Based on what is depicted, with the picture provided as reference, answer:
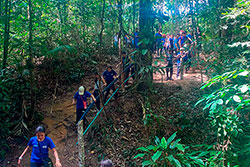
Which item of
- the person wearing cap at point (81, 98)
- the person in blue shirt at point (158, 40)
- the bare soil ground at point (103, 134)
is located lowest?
the bare soil ground at point (103, 134)

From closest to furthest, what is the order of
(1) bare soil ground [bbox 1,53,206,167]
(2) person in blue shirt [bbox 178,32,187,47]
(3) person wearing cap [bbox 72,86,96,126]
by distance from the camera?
(1) bare soil ground [bbox 1,53,206,167] < (3) person wearing cap [bbox 72,86,96,126] < (2) person in blue shirt [bbox 178,32,187,47]

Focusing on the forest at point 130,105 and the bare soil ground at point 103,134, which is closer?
the forest at point 130,105

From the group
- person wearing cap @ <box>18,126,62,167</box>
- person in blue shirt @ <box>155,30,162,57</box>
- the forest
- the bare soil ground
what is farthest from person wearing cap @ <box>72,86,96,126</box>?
person in blue shirt @ <box>155,30,162,57</box>

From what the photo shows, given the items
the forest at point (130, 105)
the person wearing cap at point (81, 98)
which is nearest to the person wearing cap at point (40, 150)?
the forest at point (130, 105)

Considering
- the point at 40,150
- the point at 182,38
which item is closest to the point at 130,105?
the point at 40,150

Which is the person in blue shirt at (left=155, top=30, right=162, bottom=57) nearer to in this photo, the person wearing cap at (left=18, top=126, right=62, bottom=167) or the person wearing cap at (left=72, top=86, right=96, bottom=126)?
the person wearing cap at (left=72, top=86, right=96, bottom=126)

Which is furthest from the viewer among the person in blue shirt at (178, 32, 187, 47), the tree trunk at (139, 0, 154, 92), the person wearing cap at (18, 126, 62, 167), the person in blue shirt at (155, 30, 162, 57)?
the person in blue shirt at (178, 32, 187, 47)

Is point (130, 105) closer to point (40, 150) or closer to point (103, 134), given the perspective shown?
point (103, 134)

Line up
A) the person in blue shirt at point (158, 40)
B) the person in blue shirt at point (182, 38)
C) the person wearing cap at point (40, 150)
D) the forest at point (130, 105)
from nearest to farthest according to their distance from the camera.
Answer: the person wearing cap at point (40, 150), the forest at point (130, 105), the person in blue shirt at point (158, 40), the person in blue shirt at point (182, 38)

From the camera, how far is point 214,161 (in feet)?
14.7

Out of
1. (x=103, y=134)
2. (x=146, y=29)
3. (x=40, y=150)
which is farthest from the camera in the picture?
(x=146, y=29)

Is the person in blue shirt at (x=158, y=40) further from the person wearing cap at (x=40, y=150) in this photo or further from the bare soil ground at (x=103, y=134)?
the person wearing cap at (x=40, y=150)

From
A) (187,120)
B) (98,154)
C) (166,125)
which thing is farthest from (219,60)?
(98,154)

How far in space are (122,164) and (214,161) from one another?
2665 millimetres
